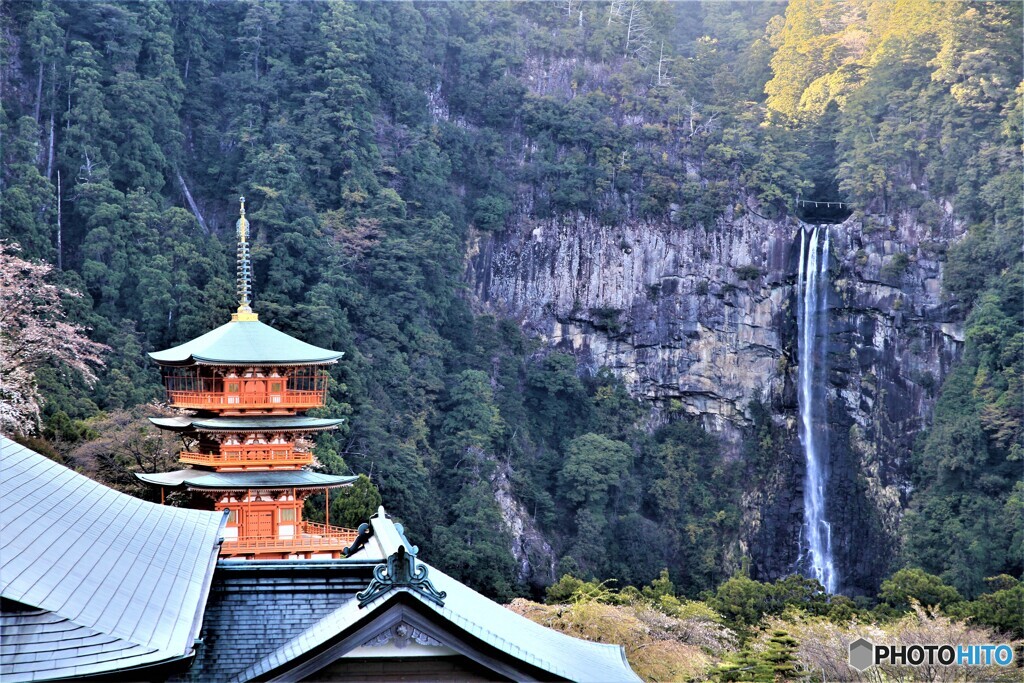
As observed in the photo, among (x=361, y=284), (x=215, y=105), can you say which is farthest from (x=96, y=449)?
(x=215, y=105)

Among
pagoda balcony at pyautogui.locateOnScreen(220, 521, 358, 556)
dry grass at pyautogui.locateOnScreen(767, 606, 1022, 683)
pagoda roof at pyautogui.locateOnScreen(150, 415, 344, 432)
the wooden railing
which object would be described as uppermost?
the wooden railing

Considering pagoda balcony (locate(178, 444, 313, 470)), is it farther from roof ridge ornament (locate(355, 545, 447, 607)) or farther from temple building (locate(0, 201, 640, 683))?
roof ridge ornament (locate(355, 545, 447, 607))

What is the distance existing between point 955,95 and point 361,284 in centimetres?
2250

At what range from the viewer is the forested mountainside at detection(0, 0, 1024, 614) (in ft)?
123

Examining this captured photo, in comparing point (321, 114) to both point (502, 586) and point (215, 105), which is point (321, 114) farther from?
point (502, 586)

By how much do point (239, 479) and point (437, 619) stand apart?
14934 millimetres

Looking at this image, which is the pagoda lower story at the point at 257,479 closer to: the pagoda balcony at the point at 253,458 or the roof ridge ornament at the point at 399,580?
the pagoda balcony at the point at 253,458

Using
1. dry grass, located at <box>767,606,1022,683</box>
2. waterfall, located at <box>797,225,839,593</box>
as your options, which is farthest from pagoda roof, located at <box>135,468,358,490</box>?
waterfall, located at <box>797,225,839,593</box>

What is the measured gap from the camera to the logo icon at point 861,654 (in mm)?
20812

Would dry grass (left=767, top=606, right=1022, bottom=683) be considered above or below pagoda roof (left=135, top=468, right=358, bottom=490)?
below

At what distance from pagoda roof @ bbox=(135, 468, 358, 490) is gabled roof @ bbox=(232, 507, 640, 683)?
1249 cm

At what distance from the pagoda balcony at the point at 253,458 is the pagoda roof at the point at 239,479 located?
134 millimetres

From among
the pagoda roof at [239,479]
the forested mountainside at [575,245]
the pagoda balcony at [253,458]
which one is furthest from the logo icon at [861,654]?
the forested mountainside at [575,245]

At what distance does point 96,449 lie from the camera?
25.2 metres
